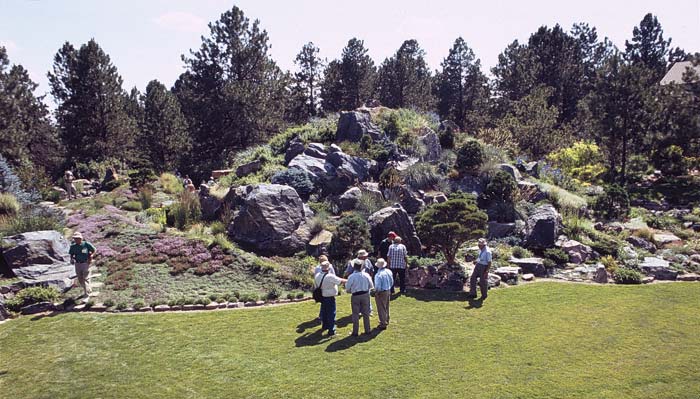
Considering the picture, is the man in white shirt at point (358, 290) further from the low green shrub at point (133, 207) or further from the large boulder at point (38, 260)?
the low green shrub at point (133, 207)

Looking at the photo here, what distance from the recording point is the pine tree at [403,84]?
145 feet

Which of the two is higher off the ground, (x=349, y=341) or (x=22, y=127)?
(x=22, y=127)

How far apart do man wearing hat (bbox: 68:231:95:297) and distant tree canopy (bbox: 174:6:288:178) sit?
21780 mm

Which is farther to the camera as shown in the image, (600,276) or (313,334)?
(600,276)

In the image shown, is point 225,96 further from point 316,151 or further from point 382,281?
point 382,281

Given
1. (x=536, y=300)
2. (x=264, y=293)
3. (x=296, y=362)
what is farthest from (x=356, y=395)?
(x=536, y=300)

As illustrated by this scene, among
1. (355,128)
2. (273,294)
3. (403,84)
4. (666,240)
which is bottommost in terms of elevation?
(273,294)

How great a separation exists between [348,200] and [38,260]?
11.3 meters

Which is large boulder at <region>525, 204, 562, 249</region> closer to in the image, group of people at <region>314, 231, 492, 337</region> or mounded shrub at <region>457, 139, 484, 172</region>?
mounded shrub at <region>457, 139, 484, 172</region>

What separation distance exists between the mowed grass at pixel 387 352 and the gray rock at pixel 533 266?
2264 millimetres

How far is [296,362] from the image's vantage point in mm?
9523

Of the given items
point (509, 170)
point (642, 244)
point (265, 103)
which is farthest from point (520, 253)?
point (265, 103)

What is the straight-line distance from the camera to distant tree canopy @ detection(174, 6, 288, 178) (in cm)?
3462

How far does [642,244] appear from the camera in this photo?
18422 mm
